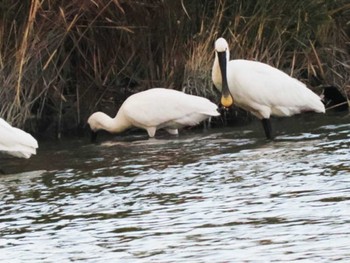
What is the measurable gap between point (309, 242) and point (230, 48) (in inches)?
363

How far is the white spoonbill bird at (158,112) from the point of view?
15156mm

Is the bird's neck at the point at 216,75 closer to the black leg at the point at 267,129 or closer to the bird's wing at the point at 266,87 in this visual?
the bird's wing at the point at 266,87

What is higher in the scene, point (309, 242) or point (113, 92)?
point (113, 92)

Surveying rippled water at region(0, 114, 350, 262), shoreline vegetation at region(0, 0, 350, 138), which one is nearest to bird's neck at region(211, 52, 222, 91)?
rippled water at region(0, 114, 350, 262)

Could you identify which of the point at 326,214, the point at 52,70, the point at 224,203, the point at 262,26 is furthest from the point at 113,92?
the point at 326,214

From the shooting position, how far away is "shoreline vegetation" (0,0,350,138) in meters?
15.5

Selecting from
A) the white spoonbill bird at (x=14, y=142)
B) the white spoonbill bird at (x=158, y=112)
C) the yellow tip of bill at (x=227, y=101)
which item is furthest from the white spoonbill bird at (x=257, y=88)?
the white spoonbill bird at (x=14, y=142)

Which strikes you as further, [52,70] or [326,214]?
[52,70]

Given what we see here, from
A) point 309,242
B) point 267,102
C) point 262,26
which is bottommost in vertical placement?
point 309,242

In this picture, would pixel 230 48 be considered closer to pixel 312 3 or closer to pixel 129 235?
pixel 312 3

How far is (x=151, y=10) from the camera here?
16.2 meters

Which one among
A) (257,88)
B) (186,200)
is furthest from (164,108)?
(186,200)

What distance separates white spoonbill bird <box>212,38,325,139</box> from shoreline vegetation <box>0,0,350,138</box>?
1343mm

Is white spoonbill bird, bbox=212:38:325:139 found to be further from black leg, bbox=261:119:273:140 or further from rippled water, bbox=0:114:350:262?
rippled water, bbox=0:114:350:262
